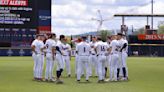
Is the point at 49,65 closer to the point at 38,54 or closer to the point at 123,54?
the point at 38,54

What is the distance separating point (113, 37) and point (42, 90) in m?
5.63

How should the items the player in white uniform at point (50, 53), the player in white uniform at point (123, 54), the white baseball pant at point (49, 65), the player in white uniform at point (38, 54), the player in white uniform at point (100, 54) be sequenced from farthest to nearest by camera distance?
the player in white uniform at point (123, 54) → the player in white uniform at point (38, 54) → the white baseball pant at point (49, 65) → the player in white uniform at point (100, 54) → the player in white uniform at point (50, 53)

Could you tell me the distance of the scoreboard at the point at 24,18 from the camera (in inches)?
2044

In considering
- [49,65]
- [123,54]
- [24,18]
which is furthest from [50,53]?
[24,18]

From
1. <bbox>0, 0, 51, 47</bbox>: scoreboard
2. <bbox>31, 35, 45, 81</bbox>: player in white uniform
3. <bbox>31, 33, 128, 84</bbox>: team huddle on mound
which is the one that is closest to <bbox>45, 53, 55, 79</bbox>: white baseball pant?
<bbox>31, 33, 128, 84</bbox>: team huddle on mound

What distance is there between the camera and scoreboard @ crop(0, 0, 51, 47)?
170 ft

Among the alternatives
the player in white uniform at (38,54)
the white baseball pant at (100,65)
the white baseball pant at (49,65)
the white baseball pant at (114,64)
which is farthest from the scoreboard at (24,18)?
the white baseball pant at (100,65)

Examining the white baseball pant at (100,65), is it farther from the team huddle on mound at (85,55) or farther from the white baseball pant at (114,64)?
the white baseball pant at (114,64)

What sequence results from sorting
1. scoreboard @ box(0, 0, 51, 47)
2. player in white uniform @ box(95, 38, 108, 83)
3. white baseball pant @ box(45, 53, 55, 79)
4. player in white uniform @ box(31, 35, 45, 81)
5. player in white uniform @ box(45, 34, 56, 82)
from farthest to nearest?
scoreboard @ box(0, 0, 51, 47) < player in white uniform @ box(31, 35, 45, 81) < white baseball pant @ box(45, 53, 55, 79) < player in white uniform @ box(95, 38, 108, 83) < player in white uniform @ box(45, 34, 56, 82)

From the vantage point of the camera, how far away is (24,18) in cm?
5222

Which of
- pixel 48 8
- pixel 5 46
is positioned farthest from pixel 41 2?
pixel 5 46

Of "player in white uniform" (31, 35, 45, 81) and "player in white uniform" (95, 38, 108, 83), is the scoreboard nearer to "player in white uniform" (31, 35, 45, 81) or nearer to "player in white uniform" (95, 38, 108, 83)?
"player in white uniform" (31, 35, 45, 81)

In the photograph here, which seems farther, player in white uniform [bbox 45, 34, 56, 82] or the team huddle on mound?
player in white uniform [bbox 45, 34, 56, 82]

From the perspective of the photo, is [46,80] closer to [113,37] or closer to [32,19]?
[113,37]
